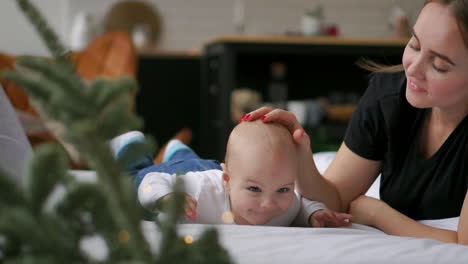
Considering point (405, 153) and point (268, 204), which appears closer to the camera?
point (268, 204)

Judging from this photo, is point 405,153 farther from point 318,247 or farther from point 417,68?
point 318,247

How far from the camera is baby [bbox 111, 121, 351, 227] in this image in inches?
43.3

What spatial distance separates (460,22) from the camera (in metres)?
1.15

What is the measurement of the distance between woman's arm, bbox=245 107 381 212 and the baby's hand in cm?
11

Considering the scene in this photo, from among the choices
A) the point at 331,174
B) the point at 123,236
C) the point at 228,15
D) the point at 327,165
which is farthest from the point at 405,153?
the point at 228,15

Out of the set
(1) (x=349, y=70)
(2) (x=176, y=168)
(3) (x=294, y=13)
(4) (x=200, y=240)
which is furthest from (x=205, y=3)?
(4) (x=200, y=240)

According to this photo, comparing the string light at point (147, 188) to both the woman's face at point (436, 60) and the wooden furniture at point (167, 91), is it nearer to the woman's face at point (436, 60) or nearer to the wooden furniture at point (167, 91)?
the woman's face at point (436, 60)

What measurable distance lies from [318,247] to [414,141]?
0.60 metres

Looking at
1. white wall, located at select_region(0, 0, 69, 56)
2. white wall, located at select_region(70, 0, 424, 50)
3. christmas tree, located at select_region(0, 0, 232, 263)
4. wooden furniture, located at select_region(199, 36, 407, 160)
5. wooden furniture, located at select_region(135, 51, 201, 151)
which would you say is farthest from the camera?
white wall, located at select_region(70, 0, 424, 50)

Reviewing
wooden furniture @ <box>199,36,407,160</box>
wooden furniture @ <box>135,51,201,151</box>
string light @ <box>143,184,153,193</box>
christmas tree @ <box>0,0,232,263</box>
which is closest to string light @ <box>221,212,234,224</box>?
string light @ <box>143,184,153,193</box>

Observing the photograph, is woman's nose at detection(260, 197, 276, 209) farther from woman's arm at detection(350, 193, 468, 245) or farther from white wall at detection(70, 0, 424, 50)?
white wall at detection(70, 0, 424, 50)

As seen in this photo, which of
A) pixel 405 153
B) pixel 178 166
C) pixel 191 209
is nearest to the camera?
pixel 191 209

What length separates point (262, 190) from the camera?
3.64 feet

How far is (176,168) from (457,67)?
0.67m
